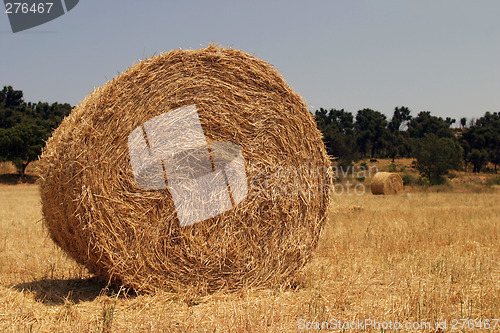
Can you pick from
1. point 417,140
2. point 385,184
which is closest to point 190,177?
point 385,184

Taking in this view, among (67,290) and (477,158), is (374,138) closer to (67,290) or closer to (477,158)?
(477,158)

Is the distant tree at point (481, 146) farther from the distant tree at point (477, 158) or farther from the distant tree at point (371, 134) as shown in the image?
the distant tree at point (371, 134)

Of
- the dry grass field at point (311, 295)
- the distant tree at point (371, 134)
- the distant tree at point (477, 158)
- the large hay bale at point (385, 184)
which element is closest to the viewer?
the dry grass field at point (311, 295)

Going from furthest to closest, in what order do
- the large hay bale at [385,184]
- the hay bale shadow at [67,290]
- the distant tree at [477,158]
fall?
1. the distant tree at [477,158]
2. the large hay bale at [385,184]
3. the hay bale shadow at [67,290]

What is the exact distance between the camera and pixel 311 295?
4629 mm

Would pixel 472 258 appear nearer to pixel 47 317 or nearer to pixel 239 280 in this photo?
pixel 239 280

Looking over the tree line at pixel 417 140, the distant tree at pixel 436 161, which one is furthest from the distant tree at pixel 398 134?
→ the distant tree at pixel 436 161

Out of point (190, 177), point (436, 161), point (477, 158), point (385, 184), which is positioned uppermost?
point (190, 177)

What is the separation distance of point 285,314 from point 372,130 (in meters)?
53.7

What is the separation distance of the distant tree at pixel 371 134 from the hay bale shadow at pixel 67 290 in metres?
48.4

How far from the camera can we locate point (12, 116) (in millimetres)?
41562

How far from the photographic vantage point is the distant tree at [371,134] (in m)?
52.4

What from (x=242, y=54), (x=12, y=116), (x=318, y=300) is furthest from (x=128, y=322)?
(x=12, y=116)
